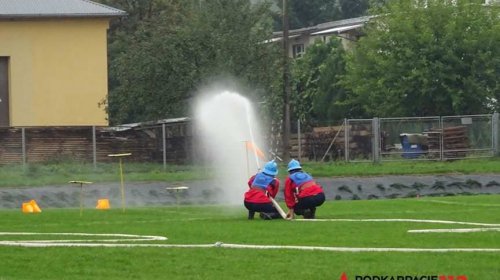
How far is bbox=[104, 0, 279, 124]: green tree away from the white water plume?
326 cm

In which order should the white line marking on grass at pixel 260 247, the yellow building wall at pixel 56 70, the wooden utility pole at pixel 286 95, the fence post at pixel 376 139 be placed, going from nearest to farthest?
the white line marking on grass at pixel 260 247
the wooden utility pole at pixel 286 95
the fence post at pixel 376 139
the yellow building wall at pixel 56 70

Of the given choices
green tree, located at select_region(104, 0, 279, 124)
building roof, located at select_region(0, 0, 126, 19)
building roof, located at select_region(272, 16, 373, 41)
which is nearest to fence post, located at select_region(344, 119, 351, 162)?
green tree, located at select_region(104, 0, 279, 124)

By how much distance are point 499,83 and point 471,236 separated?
1856 inches

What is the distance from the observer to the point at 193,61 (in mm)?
55500

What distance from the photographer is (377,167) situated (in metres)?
51.1

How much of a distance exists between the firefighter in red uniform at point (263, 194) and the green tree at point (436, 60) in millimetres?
39042

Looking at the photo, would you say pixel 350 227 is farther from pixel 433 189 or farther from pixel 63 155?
pixel 63 155

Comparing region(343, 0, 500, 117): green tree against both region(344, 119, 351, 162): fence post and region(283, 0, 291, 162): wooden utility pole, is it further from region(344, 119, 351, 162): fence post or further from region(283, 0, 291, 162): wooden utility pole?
region(283, 0, 291, 162): wooden utility pole

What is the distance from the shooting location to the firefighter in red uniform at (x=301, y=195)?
27.4 m

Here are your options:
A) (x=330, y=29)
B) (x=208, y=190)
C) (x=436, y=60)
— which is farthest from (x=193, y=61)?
(x=330, y=29)

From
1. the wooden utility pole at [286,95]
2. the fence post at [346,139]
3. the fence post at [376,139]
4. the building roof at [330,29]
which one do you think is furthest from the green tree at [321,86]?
the fence post at [376,139]

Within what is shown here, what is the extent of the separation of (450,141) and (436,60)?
12.3 m

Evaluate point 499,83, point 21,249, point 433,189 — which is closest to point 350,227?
point 21,249

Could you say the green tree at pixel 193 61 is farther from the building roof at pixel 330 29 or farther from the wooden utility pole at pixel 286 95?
the building roof at pixel 330 29
